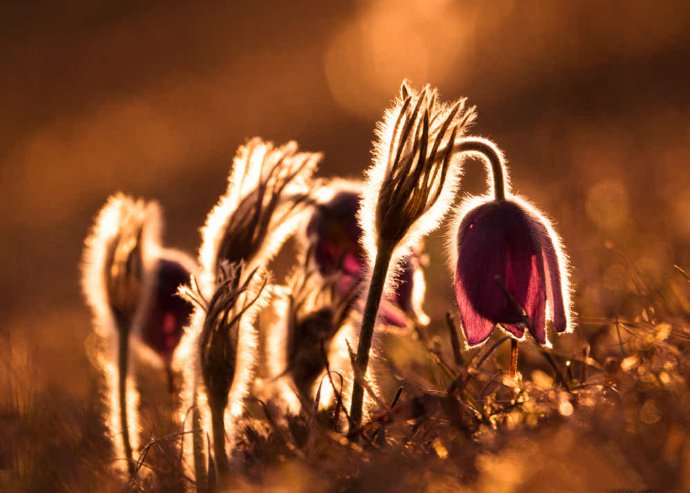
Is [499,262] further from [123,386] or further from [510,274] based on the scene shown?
[123,386]

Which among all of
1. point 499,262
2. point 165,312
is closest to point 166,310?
point 165,312

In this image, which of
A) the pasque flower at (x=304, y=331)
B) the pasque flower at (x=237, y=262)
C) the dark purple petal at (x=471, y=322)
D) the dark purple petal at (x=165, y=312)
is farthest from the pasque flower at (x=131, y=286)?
the dark purple petal at (x=471, y=322)

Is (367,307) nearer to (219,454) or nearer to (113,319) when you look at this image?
(219,454)

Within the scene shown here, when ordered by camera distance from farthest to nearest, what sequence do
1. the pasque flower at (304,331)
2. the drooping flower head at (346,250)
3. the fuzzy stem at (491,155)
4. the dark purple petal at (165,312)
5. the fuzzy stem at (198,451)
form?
the dark purple petal at (165,312) → the drooping flower head at (346,250) → the pasque flower at (304,331) → the fuzzy stem at (491,155) → the fuzzy stem at (198,451)

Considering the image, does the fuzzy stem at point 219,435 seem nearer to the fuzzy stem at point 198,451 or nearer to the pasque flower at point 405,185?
the fuzzy stem at point 198,451

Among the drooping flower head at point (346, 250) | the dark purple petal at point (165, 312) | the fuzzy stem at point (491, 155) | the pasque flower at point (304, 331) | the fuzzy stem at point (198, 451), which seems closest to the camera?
the fuzzy stem at point (198, 451)

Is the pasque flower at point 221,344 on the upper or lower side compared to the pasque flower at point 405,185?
lower

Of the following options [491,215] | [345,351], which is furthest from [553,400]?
[345,351]
